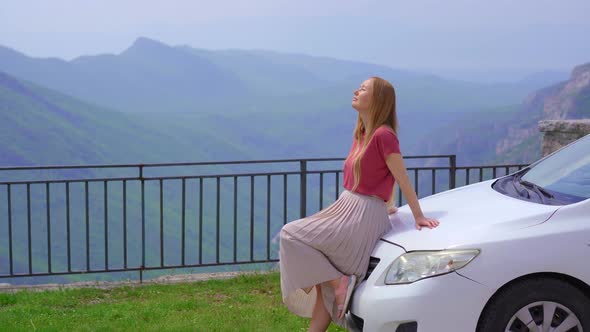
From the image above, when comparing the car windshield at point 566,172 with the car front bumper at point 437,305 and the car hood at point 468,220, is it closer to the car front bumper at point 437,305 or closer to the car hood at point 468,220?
the car hood at point 468,220

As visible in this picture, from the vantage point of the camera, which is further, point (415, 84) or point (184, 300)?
point (415, 84)

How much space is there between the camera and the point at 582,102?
90125mm

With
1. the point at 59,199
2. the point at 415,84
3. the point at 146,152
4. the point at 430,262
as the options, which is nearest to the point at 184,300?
the point at 430,262

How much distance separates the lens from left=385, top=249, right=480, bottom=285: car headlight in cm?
369

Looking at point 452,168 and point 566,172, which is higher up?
point 566,172

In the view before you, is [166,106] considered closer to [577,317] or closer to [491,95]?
[491,95]

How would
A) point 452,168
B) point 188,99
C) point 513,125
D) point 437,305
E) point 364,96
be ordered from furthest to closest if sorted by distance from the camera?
point 188,99 → point 513,125 → point 452,168 → point 364,96 → point 437,305

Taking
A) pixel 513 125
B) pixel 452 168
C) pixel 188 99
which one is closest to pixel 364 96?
pixel 452 168

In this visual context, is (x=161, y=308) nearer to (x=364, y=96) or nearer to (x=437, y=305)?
(x=364, y=96)

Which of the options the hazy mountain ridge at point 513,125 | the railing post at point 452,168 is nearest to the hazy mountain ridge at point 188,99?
the hazy mountain ridge at point 513,125

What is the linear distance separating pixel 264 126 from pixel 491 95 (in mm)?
66133

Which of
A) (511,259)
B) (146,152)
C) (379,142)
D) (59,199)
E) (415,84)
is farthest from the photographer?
(415,84)

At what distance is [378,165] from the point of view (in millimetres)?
4520

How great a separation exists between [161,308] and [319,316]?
202cm
